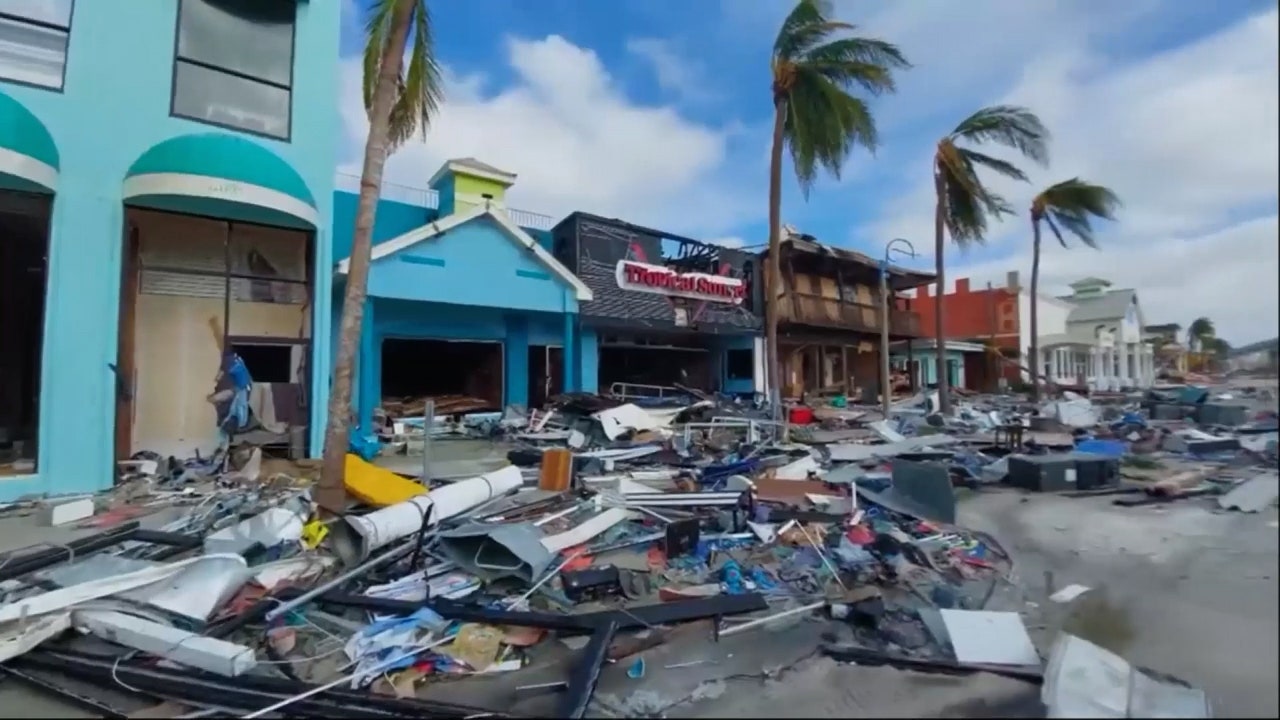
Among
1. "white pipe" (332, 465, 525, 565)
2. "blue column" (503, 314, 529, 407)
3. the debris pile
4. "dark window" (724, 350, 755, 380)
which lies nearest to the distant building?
the debris pile

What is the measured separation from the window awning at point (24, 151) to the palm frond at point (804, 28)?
1109 centimetres

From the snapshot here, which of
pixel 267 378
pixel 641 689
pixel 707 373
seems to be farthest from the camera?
pixel 707 373

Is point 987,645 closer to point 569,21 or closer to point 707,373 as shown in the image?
point 569,21

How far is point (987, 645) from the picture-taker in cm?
305

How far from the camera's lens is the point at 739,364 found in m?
21.2

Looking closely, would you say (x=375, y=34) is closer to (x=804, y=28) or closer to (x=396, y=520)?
(x=396, y=520)

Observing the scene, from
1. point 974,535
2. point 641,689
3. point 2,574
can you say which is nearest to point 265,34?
point 2,574

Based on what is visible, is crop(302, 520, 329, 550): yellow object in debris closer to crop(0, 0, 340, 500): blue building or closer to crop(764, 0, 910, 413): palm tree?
crop(0, 0, 340, 500): blue building

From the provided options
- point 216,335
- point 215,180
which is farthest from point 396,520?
point 216,335

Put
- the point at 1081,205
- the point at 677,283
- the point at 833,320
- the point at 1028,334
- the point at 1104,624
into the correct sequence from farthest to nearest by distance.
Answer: the point at 1028,334
the point at 833,320
the point at 677,283
the point at 1081,205
the point at 1104,624

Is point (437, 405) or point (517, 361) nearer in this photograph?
point (437, 405)

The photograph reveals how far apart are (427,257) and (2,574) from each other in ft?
30.9

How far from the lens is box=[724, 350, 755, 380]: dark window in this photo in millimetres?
20859

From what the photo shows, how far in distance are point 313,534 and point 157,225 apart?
21.4 ft
